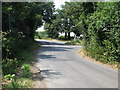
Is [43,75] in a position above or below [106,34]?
below

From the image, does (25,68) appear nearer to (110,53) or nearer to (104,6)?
(110,53)

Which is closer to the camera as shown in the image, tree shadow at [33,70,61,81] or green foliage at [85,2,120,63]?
tree shadow at [33,70,61,81]

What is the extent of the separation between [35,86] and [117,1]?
7.05 m

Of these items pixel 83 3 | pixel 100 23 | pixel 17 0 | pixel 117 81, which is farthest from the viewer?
pixel 83 3

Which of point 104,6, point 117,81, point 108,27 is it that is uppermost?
point 104,6

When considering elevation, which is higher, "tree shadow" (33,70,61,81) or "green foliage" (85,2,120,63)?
"green foliage" (85,2,120,63)

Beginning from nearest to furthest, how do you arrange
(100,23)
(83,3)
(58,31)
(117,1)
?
(117,1) → (100,23) → (83,3) → (58,31)

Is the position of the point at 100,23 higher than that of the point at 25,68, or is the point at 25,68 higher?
the point at 100,23

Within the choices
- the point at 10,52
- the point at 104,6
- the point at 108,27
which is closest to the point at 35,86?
the point at 10,52

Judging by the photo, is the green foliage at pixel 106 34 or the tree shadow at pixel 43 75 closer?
the tree shadow at pixel 43 75

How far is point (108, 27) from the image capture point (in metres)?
11.1

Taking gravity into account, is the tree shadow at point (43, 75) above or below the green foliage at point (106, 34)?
below

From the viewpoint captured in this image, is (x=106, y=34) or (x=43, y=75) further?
(x=106, y=34)

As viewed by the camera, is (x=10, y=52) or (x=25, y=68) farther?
(x=10, y=52)
